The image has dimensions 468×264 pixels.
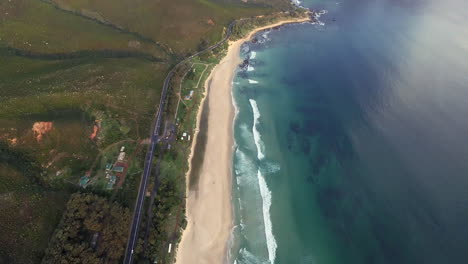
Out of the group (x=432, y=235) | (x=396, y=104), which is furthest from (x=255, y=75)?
(x=432, y=235)

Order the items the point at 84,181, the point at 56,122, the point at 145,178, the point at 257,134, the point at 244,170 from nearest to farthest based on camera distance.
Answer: the point at 84,181
the point at 145,178
the point at 56,122
the point at 244,170
the point at 257,134

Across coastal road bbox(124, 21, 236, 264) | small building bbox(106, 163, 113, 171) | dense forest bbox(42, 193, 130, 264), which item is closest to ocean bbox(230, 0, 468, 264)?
coastal road bbox(124, 21, 236, 264)

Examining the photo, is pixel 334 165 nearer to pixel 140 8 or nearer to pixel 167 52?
pixel 167 52

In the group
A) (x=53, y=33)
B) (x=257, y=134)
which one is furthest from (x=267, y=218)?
(x=53, y=33)

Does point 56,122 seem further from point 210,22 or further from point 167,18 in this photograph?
point 210,22

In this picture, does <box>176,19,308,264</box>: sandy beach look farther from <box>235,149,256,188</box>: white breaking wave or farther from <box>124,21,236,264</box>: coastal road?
<box>124,21,236,264</box>: coastal road

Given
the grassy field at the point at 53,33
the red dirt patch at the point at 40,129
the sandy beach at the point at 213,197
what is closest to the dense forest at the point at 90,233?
the sandy beach at the point at 213,197

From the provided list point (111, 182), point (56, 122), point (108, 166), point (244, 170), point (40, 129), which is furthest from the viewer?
point (244, 170)
